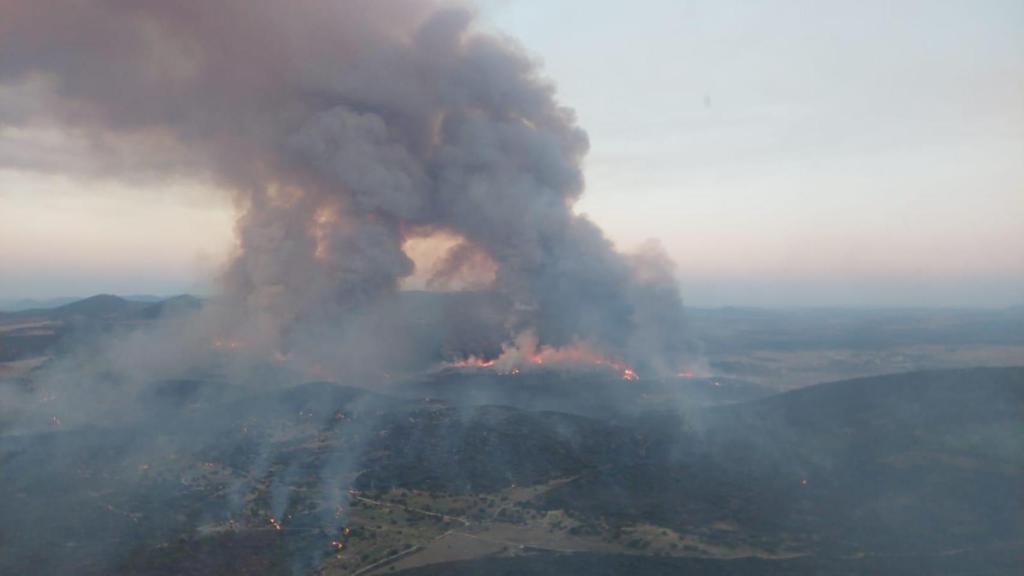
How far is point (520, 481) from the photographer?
156 feet

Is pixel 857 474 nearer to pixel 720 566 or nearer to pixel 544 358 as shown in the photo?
pixel 720 566

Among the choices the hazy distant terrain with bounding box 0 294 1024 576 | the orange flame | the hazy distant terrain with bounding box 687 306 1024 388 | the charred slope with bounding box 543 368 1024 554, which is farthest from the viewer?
the hazy distant terrain with bounding box 687 306 1024 388

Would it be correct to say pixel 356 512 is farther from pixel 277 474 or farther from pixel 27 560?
pixel 27 560

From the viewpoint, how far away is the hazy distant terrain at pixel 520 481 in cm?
3584

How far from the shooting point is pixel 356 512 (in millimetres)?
42031

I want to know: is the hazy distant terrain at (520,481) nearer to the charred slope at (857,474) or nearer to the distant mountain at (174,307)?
the charred slope at (857,474)

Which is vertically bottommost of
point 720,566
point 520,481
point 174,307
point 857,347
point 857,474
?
point 720,566

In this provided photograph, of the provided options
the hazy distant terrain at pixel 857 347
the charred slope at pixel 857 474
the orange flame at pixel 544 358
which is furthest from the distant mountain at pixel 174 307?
the charred slope at pixel 857 474

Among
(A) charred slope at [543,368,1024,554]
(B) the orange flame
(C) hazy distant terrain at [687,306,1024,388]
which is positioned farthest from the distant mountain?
(A) charred slope at [543,368,1024,554]

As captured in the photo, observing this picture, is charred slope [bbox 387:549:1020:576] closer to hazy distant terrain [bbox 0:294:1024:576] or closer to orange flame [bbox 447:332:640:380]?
hazy distant terrain [bbox 0:294:1024:576]

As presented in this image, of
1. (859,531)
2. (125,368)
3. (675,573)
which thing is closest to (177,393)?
(125,368)

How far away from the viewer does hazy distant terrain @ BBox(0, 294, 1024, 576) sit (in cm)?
3584

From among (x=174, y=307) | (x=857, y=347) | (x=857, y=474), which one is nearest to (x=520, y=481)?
(x=857, y=474)

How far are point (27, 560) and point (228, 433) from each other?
22.4 m
